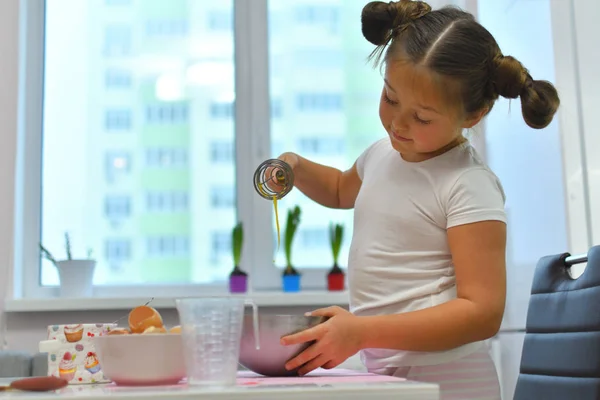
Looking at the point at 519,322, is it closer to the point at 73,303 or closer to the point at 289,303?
the point at 289,303

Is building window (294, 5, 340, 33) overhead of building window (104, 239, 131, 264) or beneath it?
overhead

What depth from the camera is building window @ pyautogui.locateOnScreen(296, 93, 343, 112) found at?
297 centimetres

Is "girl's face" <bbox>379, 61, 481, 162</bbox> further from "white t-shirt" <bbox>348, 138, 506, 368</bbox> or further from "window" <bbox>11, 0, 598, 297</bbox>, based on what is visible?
"window" <bbox>11, 0, 598, 297</bbox>

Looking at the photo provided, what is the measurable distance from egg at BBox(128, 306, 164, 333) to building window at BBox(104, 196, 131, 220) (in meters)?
1.85

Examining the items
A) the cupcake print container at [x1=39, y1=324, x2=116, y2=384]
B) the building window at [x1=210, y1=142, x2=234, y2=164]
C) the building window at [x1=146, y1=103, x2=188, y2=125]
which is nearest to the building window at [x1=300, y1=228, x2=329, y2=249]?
the building window at [x1=210, y1=142, x2=234, y2=164]

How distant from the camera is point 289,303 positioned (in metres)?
2.59

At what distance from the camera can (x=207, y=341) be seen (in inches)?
35.3

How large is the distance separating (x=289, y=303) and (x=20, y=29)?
51.4 inches

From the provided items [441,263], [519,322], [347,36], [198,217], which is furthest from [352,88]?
[441,263]

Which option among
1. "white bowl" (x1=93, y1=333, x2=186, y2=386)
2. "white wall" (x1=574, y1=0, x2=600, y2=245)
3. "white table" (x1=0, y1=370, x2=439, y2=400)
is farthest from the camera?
"white wall" (x1=574, y1=0, x2=600, y2=245)

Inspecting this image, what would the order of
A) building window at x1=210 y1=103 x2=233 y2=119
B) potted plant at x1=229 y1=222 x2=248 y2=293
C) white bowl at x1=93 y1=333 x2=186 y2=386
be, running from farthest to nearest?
1. building window at x1=210 y1=103 x2=233 y2=119
2. potted plant at x1=229 y1=222 x2=248 y2=293
3. white bowl at x1=93 y1=333 x2=186 y2=386

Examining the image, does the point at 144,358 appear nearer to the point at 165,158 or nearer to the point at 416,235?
the point at 416,235

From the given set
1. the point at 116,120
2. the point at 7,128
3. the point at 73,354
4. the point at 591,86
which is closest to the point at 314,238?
the point at 116,120

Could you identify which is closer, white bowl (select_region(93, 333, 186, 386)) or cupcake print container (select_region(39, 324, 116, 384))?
white bowl (select_region(93, 333, 186, 386))
